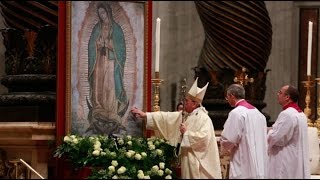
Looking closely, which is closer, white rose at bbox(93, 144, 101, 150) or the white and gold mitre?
white rose at bbox(93, 144, 101, 150)

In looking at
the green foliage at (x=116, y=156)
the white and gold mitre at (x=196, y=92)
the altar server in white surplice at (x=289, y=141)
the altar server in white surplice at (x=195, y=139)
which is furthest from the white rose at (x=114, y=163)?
the altar server in white surplice at (x=289, y=141)

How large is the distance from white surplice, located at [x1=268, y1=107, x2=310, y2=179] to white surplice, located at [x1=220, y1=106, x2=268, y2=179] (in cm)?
21

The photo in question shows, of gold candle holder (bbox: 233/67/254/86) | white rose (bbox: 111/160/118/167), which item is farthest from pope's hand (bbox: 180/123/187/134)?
gold candle holder (bbox: 233/67/254/86)

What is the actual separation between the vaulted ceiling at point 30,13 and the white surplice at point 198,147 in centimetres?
146

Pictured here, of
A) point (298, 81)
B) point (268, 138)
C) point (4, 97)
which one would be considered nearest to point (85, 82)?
point (4, 97)

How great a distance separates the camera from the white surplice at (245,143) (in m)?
8.60

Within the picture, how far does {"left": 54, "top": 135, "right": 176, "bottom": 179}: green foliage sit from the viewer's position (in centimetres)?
832

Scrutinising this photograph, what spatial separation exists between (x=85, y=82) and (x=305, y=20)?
18.5 feet

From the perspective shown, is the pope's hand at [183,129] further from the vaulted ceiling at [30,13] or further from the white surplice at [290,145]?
the vaulted ceiling at [30,13]

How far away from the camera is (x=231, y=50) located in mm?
11039

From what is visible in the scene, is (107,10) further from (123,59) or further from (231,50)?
(231,50)

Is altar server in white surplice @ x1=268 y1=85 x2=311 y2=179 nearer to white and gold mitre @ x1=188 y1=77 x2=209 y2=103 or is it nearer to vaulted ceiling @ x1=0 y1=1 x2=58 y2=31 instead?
white and gold mitre @ x1=188 y1=77 x2=209 y2=103

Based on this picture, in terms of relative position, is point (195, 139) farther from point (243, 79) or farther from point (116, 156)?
point (243, 79)

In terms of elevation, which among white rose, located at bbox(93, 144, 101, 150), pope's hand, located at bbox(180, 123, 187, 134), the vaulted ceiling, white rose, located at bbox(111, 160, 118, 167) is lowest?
white rose, located at bbox(111, 160, 118, 167)
